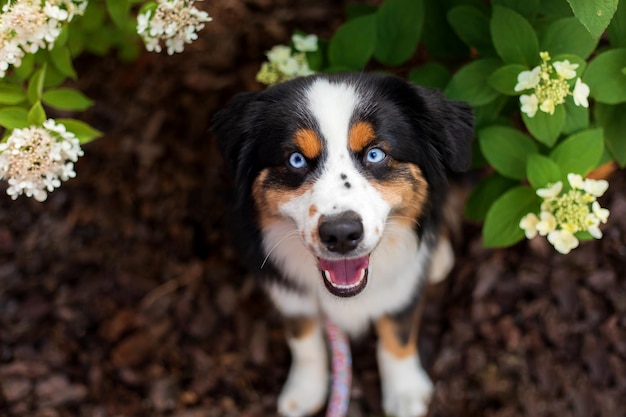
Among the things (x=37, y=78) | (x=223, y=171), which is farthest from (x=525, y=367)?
(x=37, y=78)

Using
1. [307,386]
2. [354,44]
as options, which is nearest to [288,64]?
[354,44]

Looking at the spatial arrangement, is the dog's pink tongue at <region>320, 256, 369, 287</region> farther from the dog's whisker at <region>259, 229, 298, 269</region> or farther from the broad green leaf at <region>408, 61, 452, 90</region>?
the broad green leaf at <region>408, 61, 452, 90</region>

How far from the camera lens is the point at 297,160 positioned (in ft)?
7.64

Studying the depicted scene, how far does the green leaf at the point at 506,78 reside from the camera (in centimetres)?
231

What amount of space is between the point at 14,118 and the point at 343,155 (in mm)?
1018

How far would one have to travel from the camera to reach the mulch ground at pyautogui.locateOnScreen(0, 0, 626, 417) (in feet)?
10.4

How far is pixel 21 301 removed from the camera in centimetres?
342

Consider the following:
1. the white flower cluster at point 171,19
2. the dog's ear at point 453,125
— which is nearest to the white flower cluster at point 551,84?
the dog's ear at point 453,125

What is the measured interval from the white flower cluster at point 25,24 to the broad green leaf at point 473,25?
1.37 m

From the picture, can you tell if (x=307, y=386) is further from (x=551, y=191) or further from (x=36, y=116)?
(x=36, y=116)

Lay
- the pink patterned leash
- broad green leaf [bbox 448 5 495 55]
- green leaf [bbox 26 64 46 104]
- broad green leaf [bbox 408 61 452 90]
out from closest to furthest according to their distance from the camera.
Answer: green leaf [bbox 26 64 46 104] → broad green leaf [bbox 448 5 495 55] → broad green leaf [bbox 408 61 452 90] → the pink patterned leash

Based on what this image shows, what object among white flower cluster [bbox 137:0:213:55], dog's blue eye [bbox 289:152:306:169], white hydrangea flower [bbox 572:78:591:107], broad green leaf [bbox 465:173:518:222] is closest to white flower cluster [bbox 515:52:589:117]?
white hydrangea flower [bbox 572:78:591:107]

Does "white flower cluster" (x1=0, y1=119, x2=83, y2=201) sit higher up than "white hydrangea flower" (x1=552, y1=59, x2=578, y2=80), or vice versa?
"white flower cluster" (x1=0, y1=119, x2=83, y2=201)

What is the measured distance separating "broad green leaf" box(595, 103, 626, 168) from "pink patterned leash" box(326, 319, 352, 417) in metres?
1.29
